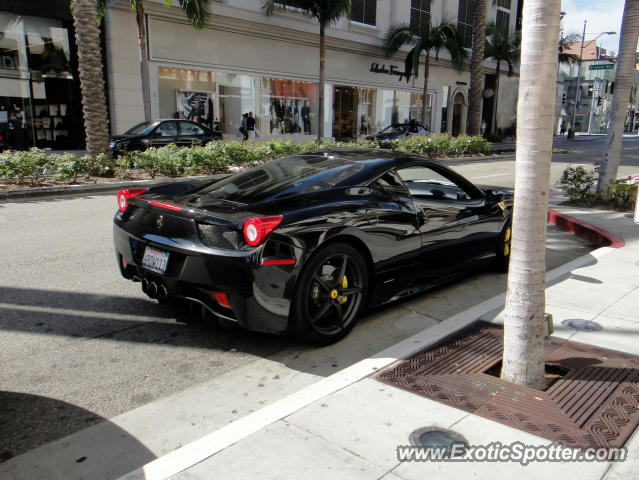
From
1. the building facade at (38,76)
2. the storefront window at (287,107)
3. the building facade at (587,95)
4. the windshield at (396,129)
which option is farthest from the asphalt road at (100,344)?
the building facade at (587,95)

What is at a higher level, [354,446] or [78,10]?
[78,10]

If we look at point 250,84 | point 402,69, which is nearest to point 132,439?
point 250,84

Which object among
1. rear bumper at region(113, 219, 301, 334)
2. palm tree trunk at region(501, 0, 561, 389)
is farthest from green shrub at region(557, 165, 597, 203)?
rear bumper at region(113, 219, 301, 334)

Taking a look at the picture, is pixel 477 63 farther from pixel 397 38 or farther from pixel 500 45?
pixel 500 45

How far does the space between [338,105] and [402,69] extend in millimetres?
6533

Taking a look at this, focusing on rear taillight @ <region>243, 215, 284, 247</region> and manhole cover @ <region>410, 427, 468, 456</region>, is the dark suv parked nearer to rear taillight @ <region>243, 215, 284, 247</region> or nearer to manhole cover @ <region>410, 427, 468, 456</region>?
rear taillight @ <region>243, 215, 284, 247</region>

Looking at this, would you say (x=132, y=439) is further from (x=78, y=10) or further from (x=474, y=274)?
(x=78, y=10)

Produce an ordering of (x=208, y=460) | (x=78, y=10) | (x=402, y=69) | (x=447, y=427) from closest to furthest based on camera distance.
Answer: (x=208, y=460)
(x=447, y=427)
(x=78, y=10)
(x=402, y=69)

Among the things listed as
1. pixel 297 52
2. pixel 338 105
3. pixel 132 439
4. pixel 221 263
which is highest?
pixel 297 52

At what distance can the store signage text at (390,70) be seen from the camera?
32.9 meters

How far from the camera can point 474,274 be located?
6105mm

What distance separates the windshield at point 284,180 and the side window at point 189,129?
44.4 feet

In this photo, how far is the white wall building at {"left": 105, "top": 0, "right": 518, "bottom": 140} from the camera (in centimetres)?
2189

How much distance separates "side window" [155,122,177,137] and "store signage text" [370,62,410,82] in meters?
18.5
